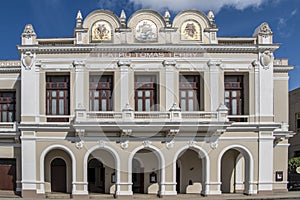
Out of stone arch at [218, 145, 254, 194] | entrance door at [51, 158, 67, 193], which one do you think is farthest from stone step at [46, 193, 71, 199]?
stone arch at [218, 145, 254, 194]

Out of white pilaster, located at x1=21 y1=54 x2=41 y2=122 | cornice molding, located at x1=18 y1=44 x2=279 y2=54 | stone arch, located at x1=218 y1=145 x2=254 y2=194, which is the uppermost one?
cornice molding, located at x1=18 y1=44 x2=279 y2=54

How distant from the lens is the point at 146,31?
25.3 m

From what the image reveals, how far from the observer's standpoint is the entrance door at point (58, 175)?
2650 centimetres

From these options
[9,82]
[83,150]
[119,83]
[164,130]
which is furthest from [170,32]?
[9,82]

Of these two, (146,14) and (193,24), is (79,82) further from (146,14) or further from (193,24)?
(193,24)

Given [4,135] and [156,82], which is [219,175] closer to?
[156,82]

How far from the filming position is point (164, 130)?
24016 mm

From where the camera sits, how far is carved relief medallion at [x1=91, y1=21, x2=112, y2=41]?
83.3ft

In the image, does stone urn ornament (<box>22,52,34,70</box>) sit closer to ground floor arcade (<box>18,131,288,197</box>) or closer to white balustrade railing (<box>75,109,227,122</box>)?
white balustrade railing (<box>75,109,227,122</box>)

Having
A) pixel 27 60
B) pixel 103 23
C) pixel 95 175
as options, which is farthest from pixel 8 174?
pixel 103 23

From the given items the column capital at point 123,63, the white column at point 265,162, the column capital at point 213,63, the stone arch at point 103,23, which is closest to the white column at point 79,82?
the stone arch at point 103,23

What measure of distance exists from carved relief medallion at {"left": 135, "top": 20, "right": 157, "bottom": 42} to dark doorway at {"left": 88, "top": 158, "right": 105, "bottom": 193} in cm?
926

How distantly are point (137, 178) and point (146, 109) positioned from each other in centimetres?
498

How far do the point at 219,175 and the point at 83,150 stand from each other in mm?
9036
